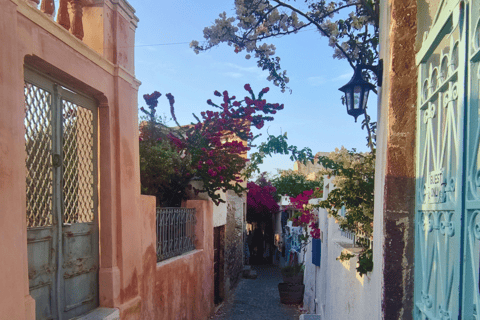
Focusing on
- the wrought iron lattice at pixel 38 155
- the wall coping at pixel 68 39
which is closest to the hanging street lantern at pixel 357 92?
the wall coping at pixel 68 39

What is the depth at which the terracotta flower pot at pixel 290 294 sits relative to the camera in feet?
36.7

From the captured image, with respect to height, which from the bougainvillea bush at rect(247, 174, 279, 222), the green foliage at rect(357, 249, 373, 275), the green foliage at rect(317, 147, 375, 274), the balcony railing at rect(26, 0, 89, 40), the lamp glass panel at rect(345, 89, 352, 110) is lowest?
the bougainvillea bush at rect(247, 174, 279, 222)

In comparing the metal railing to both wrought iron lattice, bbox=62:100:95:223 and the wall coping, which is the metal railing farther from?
the wall coping

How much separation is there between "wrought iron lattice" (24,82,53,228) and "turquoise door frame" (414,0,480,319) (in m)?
3.00

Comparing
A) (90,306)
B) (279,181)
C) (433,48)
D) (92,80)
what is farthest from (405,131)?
(279,181)

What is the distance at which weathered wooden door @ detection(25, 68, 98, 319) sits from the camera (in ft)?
11.2

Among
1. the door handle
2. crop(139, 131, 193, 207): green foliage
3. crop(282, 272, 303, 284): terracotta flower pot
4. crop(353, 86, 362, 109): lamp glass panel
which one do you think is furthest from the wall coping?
crop(282, 272, 303, 284): terracotta flower pot

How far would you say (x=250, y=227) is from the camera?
2364cm

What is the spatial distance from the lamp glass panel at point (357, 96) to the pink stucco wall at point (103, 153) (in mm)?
2563

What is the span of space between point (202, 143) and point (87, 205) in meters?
3.66

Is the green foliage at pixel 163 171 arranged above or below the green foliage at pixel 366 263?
above

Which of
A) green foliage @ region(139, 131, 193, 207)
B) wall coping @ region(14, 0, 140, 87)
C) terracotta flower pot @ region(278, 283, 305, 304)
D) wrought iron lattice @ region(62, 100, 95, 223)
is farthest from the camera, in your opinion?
terracotta flower pot @ region(278, 283, 305, 304)

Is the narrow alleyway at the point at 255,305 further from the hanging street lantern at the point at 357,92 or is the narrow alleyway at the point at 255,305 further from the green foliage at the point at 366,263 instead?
the hanging street lantern at the point at 357,92

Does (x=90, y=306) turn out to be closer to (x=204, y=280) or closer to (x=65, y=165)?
(x=65, y=165)
